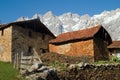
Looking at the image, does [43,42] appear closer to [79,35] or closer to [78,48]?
[79,35]

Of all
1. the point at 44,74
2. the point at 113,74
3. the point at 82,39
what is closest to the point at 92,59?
the point at 82,39

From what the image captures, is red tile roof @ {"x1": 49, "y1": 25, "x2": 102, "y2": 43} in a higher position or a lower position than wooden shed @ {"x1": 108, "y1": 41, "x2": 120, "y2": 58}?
higher

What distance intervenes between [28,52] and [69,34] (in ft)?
26.0

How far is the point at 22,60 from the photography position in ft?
89.7

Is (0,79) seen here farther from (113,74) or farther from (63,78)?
(113,74)

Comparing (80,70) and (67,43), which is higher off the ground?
(67,43)

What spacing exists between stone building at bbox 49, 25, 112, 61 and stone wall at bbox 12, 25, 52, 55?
133cm

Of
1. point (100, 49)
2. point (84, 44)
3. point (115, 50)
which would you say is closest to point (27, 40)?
point (84, 44)

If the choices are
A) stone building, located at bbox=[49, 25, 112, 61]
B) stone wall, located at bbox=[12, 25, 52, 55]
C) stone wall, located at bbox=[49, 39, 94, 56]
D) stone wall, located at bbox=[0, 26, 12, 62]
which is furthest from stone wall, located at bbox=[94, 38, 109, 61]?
stone wall, located at bbox=[0, 26, 12, 62]

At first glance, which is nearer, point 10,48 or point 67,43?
point 10,48

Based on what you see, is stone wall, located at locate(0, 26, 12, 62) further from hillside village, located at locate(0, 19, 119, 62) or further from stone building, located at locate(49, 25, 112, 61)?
stone building, located at locate(49, 25, 112, 61)

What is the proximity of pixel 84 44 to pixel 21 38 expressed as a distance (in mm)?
9660

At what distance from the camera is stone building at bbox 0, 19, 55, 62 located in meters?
42.7

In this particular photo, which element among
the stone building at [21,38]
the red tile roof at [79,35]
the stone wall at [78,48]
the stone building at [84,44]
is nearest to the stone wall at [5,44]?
the stone building at [21,38]
